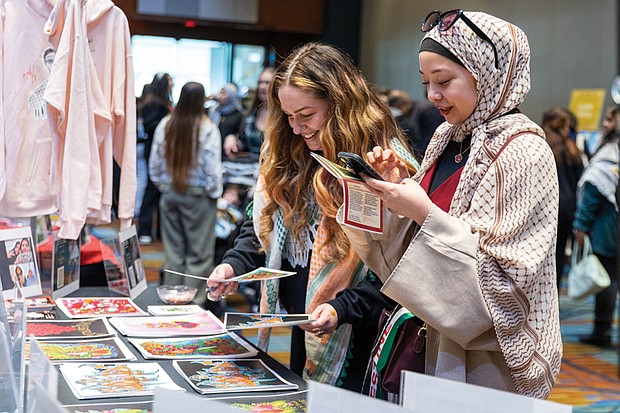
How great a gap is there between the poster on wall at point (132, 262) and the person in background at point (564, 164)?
3.62 meters

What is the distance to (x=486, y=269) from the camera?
1574 millimetres

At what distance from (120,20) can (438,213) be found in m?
1.81

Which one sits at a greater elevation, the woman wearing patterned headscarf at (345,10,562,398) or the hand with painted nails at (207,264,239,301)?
the woman wearing patterned headscarf at (345,10,562,398)

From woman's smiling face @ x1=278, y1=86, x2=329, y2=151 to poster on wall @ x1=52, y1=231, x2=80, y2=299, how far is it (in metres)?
1.02

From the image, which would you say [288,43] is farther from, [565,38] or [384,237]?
[384,237]

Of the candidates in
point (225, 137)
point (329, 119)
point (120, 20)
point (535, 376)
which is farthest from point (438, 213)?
point (225, 137)

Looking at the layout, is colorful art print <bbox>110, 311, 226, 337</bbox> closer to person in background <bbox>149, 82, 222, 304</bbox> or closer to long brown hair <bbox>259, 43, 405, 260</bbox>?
long brown hair <bbox>259, 43, 405, 260</bbox>

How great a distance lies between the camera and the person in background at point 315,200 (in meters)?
2.09

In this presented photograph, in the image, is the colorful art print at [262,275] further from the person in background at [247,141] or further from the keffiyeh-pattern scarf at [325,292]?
the person in background at [247,141]

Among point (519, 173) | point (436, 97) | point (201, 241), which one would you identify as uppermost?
point (436, 97)

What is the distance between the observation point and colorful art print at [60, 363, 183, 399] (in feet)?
5.40

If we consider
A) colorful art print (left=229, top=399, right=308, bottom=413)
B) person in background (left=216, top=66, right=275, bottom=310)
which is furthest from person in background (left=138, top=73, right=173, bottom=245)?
colorful art print (left=229, top=399, right=308, bottom=413)

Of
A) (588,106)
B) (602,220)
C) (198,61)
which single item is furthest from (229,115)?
(198,61)

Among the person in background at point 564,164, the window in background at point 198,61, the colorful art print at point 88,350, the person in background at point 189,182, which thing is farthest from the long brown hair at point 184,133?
the window in background at point 198,61
